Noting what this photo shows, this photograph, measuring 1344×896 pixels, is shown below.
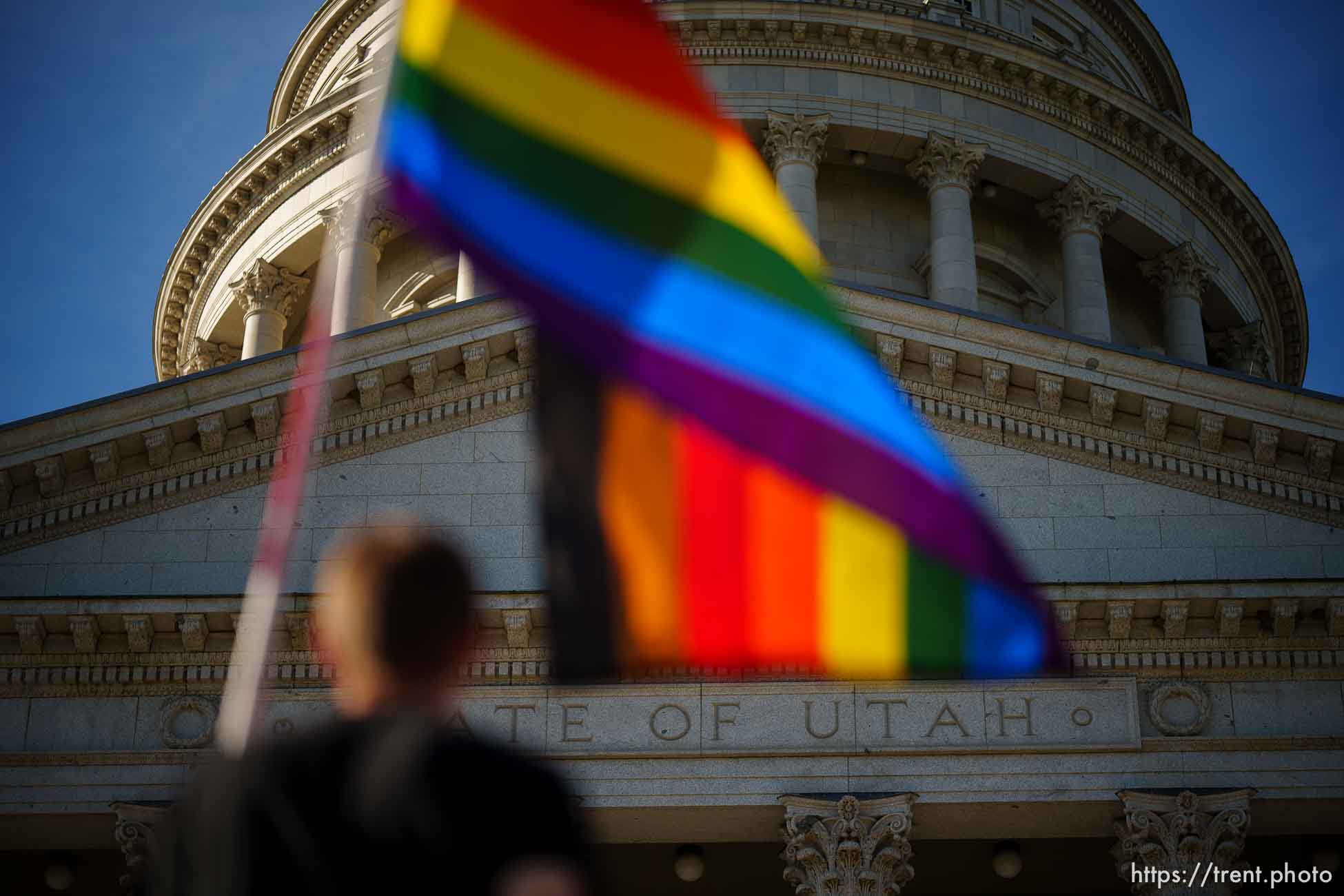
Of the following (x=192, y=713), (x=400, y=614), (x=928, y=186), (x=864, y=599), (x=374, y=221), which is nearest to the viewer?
(x=400, y=614)

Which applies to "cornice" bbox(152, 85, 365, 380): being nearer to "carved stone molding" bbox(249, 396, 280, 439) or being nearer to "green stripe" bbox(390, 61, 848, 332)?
"carved stone molding" bbox(249, 396, 280, 439)

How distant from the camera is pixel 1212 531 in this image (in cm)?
1986

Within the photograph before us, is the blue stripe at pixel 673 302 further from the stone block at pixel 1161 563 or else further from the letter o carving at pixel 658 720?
the stone block at pixel 1161 563

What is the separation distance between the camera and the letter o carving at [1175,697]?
1859cm

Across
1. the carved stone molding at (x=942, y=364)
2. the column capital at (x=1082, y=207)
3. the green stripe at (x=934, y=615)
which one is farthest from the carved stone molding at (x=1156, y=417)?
the column capital at (x=1082, y=207)

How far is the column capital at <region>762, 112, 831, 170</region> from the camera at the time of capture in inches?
1532

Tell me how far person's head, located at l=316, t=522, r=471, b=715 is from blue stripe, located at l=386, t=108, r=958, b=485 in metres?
2.73

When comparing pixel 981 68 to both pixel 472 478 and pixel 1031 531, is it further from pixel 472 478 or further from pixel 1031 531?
pixel 472 478


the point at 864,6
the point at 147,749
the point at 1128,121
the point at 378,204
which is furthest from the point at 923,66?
the point at 147,749

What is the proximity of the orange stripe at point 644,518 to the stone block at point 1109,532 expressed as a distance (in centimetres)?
1431

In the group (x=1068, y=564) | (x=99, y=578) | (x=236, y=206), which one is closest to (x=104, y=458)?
(x=99, y=578)

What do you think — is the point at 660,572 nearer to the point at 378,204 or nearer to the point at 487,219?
the point at 487,219

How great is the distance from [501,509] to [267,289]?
75.0 ft

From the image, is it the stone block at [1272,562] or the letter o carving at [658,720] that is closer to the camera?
the letter o carving at [658,720]
